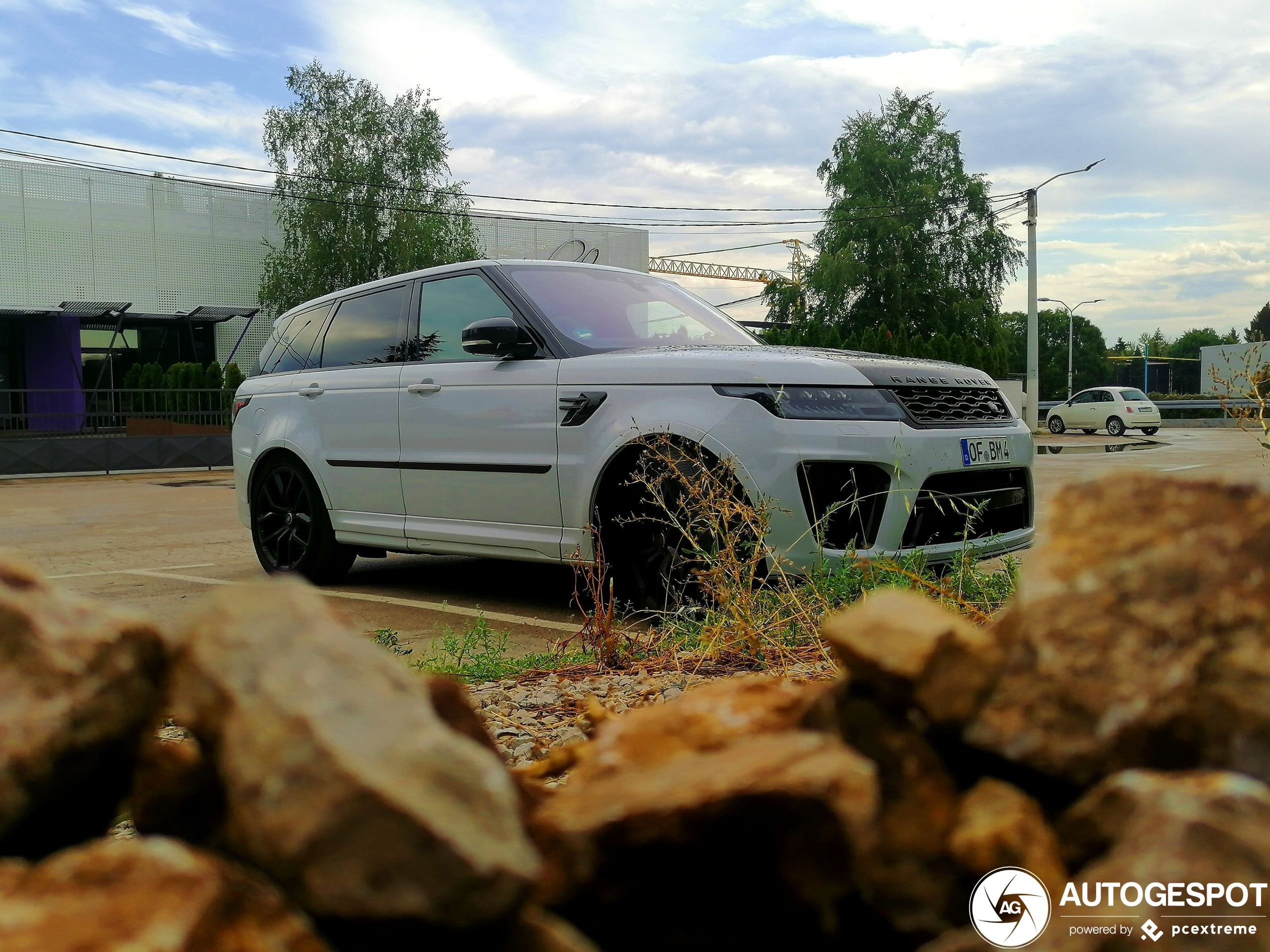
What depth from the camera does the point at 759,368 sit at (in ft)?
14.9

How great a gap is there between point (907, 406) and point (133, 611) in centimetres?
363

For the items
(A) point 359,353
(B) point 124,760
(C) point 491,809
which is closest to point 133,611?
(B) point 124,760

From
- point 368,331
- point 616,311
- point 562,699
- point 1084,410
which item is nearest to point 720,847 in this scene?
point 562,699

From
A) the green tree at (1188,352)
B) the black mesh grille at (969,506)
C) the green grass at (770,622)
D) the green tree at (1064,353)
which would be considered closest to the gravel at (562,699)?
the green grass at (770,622)

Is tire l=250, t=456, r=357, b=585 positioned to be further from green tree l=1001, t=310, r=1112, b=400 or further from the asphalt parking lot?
green tree l=1001, t=310, r=1112, b=400

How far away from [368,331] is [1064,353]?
10534 cm

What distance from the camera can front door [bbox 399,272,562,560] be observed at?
5.27 metres

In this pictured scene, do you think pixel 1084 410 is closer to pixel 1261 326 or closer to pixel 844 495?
pixel 844 495

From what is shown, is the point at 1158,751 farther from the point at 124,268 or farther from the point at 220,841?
the point at 124,268

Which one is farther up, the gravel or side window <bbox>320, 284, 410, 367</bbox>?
side window <bbox>320, 284, 410, 367</bbox>

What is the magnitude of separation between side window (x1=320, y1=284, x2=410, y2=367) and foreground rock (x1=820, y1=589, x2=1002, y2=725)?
16.3 feet

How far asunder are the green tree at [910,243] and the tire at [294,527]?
43.4 metres

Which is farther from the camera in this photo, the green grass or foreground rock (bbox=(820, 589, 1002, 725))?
the green grass

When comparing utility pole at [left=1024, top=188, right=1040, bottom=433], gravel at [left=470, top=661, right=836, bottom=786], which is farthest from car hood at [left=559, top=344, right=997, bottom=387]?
utility pole at [left=1024, top=188, right=1040, bottom=433]
